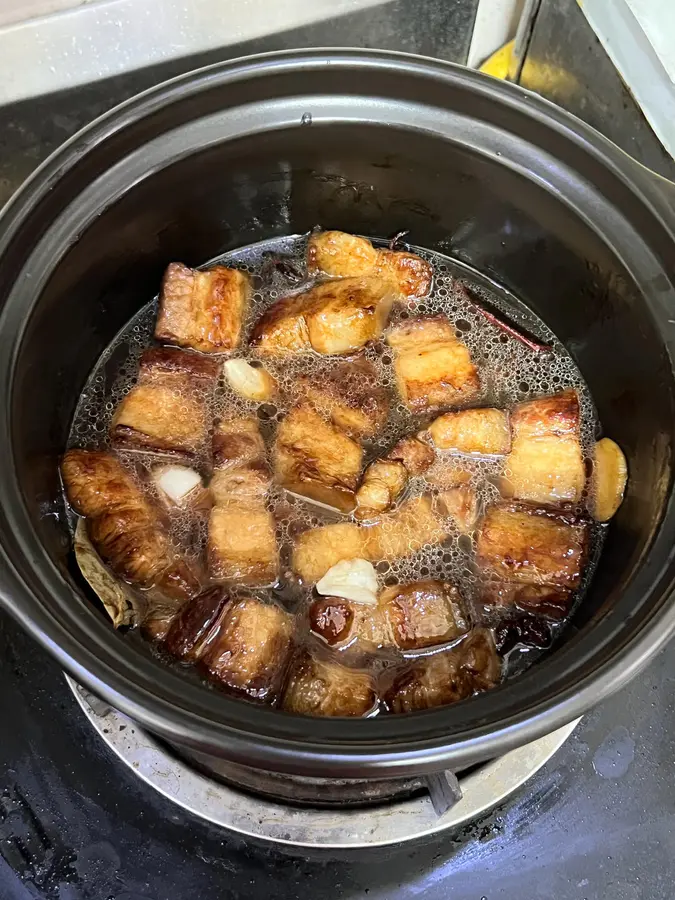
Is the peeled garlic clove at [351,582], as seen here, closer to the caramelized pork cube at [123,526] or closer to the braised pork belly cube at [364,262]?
the caramelized pork cube at [123,526]

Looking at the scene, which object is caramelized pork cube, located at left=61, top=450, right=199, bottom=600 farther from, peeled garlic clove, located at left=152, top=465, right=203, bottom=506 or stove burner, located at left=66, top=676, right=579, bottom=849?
stove burner, located at left=66, top=676, right=579, bottom=849

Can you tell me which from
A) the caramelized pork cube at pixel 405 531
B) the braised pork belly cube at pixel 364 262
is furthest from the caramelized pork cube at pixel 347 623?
the braised pork belly cube at pixel 364 262

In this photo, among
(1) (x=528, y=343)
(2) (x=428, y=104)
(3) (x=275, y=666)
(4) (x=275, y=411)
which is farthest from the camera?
(1) (x=528, y=343)

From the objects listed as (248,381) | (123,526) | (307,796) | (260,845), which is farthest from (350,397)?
(260,845)

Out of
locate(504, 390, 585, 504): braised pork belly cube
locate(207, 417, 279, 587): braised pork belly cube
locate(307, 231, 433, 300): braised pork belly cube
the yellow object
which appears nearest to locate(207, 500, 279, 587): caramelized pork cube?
locate(207, 417, 279, 587): braised pork belly cube

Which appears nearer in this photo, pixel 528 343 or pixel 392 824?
pixel 392 824

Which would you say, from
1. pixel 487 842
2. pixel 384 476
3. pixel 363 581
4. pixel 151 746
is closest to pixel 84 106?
pixel 384 476

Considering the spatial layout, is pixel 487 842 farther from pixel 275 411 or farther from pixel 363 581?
pixel 275 411
